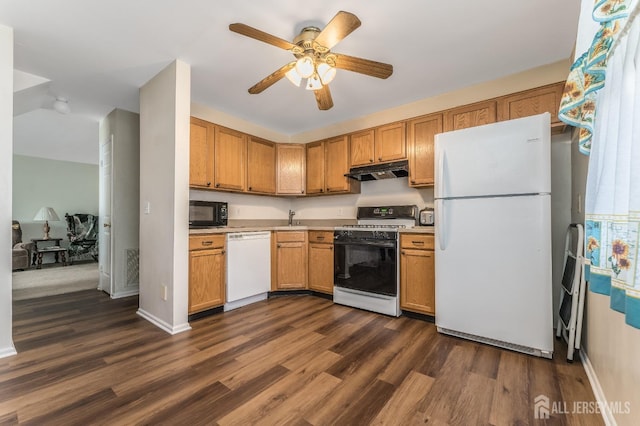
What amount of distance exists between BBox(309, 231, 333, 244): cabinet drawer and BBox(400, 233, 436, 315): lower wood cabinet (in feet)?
3.11

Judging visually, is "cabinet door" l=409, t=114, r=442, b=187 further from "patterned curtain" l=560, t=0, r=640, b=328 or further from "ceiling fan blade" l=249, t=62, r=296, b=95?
"patterned curtain" l=560, t=0, r=640, b=328

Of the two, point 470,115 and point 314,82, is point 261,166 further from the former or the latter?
point 470,115

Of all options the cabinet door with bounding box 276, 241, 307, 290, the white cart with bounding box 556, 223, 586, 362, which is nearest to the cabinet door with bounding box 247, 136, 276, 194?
the cabinet door with bounding box 276, 241, 307, 290

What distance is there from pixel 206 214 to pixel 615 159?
3.16 m

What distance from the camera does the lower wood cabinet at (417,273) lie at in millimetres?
2643

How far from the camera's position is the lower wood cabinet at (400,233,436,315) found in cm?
264

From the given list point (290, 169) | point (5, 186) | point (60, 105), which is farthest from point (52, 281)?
point (290, 169)

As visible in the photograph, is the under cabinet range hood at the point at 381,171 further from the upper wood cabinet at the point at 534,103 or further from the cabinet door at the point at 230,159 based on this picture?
the cabinet door at the point at 230,159

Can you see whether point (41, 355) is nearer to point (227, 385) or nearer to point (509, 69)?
point (227, 385)

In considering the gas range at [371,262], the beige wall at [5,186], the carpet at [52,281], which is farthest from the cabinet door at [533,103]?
the carpet at [52,281]

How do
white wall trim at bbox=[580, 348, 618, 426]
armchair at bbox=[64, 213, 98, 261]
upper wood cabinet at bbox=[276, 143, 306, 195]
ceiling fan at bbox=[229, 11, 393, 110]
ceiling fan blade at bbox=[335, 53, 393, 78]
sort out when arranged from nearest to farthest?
white wall trim at bbox=[580, 348, 618, 426] < ceiling fan at bbox=[229, 11, 393, 110] < ceiling fan blade at bbox=[335, 53, 393, 78] < upper wood cabinet at bbox=[276, 143, 306, 195] < armchair at bbox=[64, 213, 98, 261]

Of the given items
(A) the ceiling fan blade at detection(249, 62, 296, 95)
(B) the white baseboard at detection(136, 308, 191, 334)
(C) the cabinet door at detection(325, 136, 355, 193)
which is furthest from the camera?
(C) the cabinet door at detection(325, 136, 355, 193)

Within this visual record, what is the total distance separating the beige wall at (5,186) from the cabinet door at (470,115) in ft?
12.4

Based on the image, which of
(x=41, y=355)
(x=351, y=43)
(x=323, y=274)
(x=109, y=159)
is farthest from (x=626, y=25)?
(x=109, y=159)
